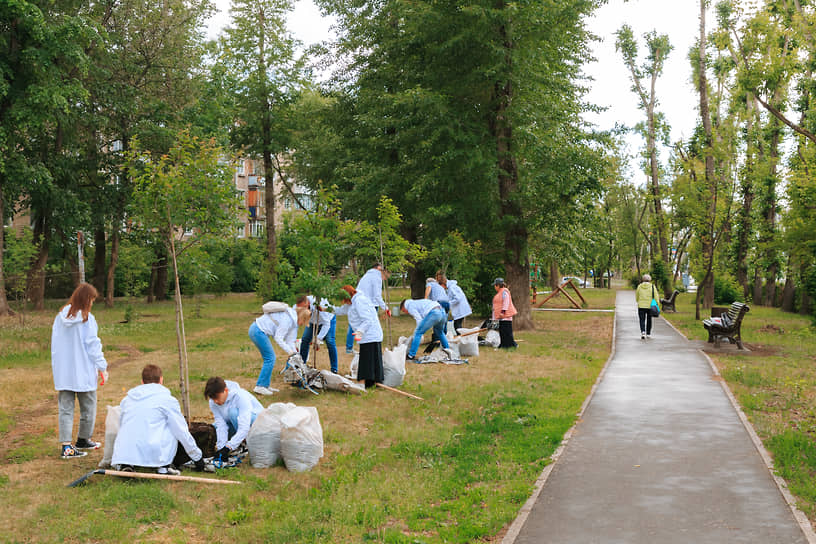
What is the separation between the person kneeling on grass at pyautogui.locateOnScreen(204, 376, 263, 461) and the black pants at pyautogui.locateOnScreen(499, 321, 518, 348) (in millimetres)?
10607

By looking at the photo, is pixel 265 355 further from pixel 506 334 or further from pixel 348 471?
pixel 506 334

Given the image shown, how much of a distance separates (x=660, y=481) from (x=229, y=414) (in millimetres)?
4473

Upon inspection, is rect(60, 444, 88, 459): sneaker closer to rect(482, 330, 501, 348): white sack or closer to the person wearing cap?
the person wearing cap

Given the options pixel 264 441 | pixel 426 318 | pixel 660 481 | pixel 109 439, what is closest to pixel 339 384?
pixel 264 441

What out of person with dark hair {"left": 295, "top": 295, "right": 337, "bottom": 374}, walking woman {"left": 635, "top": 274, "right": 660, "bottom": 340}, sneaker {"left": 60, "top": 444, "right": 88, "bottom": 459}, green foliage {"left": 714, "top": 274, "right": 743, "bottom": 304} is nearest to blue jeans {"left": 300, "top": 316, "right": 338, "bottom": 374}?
person with dark hair {"left": 295, "top": 295, "right": 337, "bottom": 374}

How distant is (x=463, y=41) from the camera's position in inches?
845

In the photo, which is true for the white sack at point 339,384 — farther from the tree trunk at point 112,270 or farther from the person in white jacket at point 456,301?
the tree trunk at point 112,270

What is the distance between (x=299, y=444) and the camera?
24.7 feet

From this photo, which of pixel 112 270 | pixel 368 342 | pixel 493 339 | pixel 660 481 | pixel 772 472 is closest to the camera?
pixel 660 481

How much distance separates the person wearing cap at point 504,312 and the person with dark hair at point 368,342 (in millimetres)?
5955

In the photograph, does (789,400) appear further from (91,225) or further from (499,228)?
(91,225)

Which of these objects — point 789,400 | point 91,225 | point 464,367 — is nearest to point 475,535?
point 789,400

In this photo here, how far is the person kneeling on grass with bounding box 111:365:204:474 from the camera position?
704 cm

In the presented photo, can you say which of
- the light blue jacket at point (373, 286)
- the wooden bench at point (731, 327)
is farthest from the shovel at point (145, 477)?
the wooden bench at point (731, 327)
